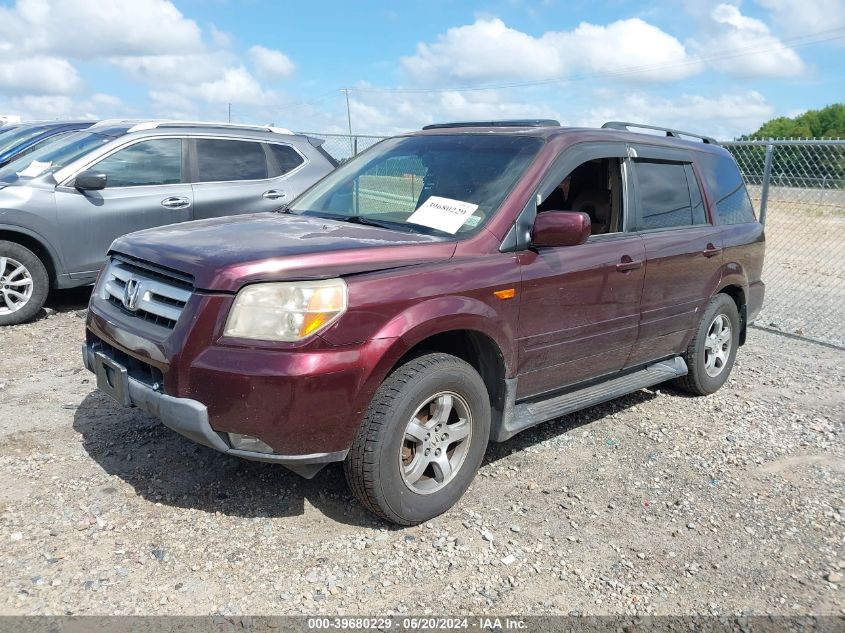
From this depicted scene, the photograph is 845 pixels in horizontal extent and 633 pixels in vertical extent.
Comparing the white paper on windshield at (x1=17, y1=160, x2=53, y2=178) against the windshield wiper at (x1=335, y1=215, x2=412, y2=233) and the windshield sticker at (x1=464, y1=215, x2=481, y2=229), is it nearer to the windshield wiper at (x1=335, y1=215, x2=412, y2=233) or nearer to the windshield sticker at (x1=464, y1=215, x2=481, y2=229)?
the windshield wiper at (x1=335, y1=215, x2=412, y2=233)

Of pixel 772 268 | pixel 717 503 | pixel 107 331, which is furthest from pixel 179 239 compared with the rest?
pixel 772 268

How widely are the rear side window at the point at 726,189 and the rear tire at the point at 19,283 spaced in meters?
5.90

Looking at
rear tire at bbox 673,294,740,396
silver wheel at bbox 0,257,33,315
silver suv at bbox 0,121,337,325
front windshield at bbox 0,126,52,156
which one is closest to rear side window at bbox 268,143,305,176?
silver suv at bbox 0,121,337,325

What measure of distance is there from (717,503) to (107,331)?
3299mm

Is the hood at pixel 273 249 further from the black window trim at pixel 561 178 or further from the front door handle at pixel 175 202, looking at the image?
the front door handle at pixel 175 202

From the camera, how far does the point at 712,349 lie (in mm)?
5551

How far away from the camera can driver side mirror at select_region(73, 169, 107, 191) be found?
6.70 metres

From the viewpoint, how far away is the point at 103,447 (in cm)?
415

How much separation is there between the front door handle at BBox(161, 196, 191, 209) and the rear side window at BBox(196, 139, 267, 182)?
0.34 meters

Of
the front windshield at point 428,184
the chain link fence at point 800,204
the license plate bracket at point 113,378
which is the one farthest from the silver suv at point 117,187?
the license plate bracket at point 113,378

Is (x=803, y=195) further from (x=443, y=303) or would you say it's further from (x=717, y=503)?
(x=443, y=303)

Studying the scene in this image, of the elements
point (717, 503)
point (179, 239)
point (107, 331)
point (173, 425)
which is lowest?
point (717, 503)

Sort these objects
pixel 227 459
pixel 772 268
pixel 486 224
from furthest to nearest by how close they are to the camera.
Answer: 1. pixel 772 268
2. pixel 227 459
3. pixel 486 224

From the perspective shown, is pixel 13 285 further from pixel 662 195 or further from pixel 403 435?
pixel 662 195
